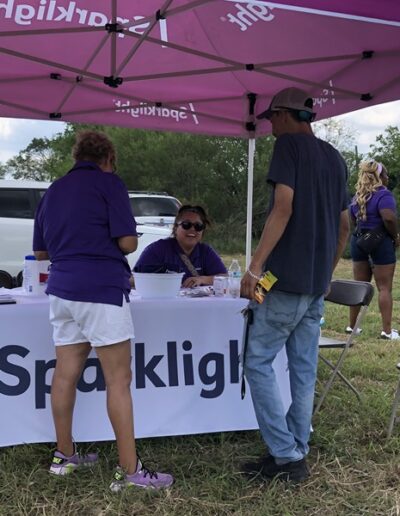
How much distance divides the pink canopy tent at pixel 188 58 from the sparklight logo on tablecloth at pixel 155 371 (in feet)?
5.83

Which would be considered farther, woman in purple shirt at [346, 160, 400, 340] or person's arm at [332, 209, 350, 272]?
woman in purple shirt at [346, 160, 400, 340]

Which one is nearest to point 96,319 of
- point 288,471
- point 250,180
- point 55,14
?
point 288,471

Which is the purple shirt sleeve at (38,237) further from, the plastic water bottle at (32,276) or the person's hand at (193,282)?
the person's hand at (193,282)

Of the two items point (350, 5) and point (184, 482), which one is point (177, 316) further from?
point (350, 5)

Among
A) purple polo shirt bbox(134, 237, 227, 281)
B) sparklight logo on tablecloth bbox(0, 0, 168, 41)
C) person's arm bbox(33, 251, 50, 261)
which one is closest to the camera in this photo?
person's arm bbox(33, 251, 50, 261)

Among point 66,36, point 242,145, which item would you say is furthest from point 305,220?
point 242,145

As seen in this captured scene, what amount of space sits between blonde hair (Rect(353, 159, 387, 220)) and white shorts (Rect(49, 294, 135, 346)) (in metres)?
3.66

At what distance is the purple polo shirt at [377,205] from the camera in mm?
5402

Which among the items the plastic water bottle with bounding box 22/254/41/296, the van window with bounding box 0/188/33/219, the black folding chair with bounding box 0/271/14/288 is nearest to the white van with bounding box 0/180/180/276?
the van window with bounding box 0/188/33/219

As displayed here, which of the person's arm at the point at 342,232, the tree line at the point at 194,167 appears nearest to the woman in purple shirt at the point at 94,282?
the person's arm at the point at 342,232

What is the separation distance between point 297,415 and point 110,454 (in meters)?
0.98

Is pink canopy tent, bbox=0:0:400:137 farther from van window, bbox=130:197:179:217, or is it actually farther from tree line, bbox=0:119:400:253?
tree line, bbox=0:119:400:253

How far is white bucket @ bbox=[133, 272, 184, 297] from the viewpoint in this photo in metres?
3.00

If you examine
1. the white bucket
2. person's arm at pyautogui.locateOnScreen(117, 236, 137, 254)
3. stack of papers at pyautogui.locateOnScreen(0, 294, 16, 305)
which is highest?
person's arm at pyautogui.locateOnScreen(117, 236, 137, 254)
